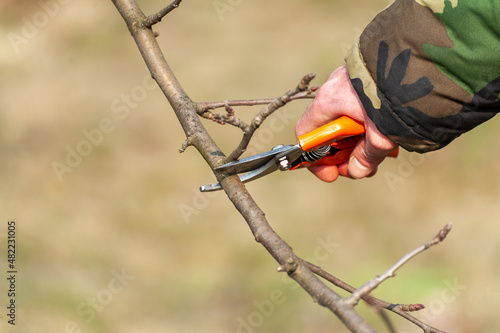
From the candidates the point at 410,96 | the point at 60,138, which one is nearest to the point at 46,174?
the point at 60,138

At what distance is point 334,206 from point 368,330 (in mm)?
3032

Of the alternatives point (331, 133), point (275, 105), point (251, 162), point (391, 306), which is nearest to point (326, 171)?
point (331, 133)

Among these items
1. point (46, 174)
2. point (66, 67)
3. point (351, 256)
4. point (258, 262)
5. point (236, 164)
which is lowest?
point (236, 164)

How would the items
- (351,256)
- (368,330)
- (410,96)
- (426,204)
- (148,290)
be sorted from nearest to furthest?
(368,330) < (410,96) < (148,290) < (351,256) < (426,204)

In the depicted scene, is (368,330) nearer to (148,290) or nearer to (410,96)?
(410,96)

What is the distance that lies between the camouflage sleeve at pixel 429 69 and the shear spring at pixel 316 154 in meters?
0.22

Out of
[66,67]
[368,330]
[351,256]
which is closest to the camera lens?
[368,330]

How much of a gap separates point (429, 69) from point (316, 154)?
43 cm

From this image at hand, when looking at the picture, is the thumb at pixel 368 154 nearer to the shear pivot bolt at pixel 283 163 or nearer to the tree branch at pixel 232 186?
the shear pivot bolt at pixel 283 163

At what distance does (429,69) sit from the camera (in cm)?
131

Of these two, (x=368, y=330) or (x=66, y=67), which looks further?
(x=66, y=67)

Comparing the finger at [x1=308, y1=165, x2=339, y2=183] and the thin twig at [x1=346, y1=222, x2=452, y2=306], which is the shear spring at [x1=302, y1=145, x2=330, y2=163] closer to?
the finger at [x1=308, y1=165, x2=339, y2=183]

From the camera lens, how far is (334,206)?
12.9 ft

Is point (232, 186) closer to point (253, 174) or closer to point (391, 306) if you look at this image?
point (253, 174)
